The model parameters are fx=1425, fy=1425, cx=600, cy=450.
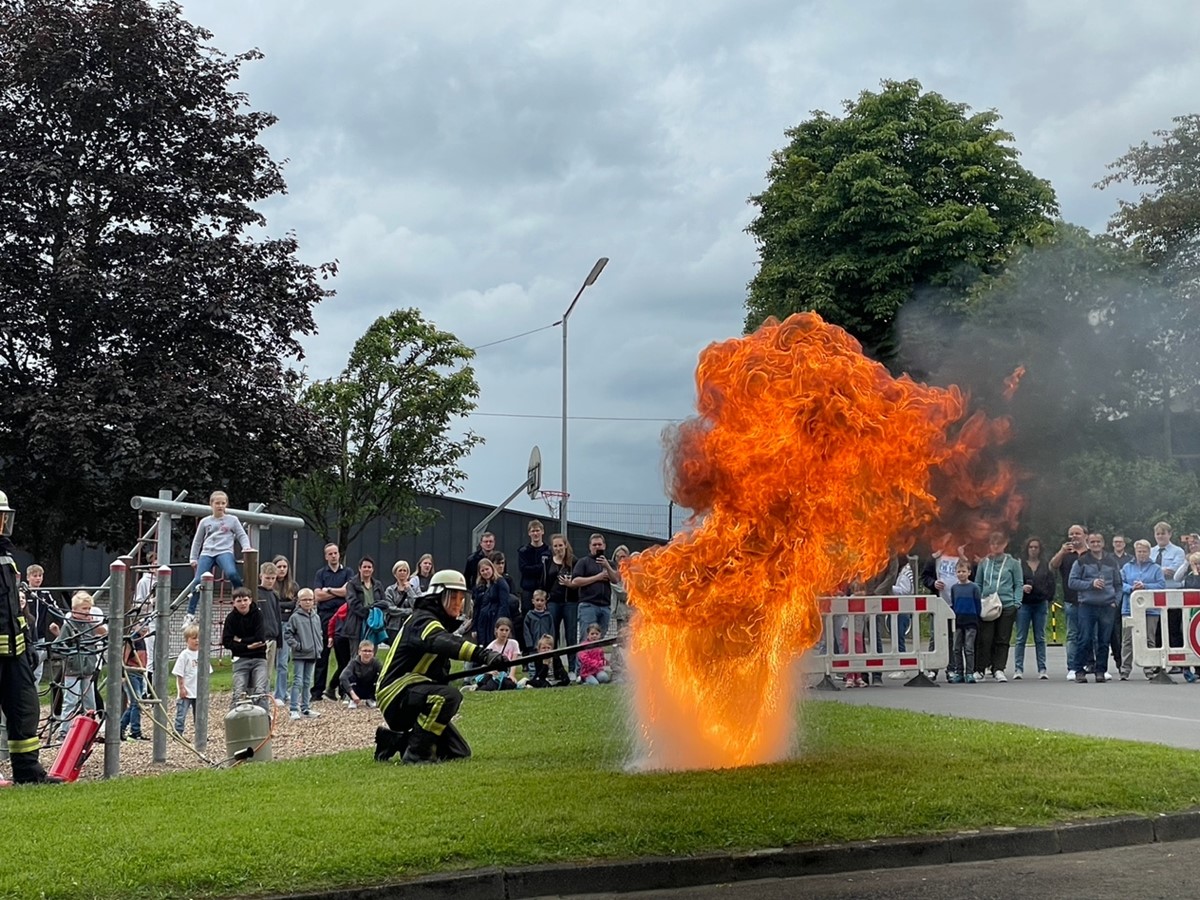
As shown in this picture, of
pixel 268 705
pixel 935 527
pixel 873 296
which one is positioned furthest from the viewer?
pixel 873 296

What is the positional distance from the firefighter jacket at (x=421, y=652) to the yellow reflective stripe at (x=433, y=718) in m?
0.31

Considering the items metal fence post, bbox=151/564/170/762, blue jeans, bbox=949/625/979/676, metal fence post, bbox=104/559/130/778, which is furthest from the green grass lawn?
blue jeans, bbox=949/625/979/676

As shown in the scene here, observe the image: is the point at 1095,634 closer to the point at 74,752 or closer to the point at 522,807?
the point at 522,807

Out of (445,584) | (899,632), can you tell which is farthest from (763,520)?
(899,632)

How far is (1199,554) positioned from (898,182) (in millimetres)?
25675

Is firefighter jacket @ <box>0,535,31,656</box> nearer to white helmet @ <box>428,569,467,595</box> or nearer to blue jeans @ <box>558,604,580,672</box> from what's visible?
white helmet @ <box>428,569,467,595</box>

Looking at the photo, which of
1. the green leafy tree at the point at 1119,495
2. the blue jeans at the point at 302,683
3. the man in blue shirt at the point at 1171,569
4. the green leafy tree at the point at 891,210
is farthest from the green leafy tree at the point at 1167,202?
the blue jeans at the point at 302,683

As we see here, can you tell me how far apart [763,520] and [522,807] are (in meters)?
2.70

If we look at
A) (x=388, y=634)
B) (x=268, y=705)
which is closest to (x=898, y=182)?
(x=388, y=634)

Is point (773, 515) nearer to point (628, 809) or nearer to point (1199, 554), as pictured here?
point (628, 809)

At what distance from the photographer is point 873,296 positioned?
4175 cm

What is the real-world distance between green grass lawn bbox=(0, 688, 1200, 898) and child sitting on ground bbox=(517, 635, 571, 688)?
22.1 ft

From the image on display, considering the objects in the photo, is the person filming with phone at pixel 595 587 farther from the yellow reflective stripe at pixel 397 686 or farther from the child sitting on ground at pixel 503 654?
the yellow reflective stripe at pixel 397 686

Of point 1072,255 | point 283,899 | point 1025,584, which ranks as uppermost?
point 1072,255
